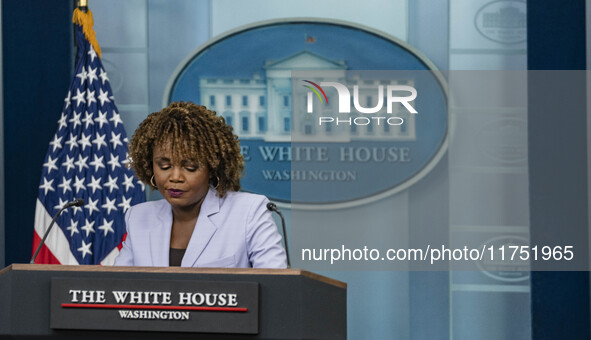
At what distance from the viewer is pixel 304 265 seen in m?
3.85

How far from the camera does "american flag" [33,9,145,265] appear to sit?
148 inches

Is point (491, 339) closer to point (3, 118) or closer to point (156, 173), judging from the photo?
point (156, 173)

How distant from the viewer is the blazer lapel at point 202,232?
233cm

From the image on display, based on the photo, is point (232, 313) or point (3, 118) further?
point (3, 118)

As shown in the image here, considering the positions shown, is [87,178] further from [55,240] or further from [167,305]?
[167,305]

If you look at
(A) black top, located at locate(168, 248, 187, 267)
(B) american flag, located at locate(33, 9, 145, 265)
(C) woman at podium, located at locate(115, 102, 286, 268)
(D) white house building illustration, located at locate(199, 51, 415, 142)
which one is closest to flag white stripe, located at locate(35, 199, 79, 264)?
(B) american flag, located at locate(33, 9, 145, 265)

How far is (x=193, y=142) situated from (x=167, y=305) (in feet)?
2.10

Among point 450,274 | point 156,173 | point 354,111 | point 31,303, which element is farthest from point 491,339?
point 31,303

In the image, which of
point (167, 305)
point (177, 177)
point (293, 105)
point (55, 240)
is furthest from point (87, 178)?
point (167, 305)

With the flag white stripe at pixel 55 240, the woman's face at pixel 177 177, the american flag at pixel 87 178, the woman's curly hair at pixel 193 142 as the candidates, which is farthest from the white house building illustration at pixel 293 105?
the woman's face at pixel 177 177

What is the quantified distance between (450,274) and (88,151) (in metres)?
1.93

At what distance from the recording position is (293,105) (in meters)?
3.89

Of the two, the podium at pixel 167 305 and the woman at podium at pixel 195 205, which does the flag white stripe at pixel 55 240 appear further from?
the podium at pixel 167 305

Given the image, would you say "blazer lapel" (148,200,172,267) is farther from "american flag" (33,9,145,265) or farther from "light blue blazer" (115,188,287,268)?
"american flag" (33,9,145,265)
